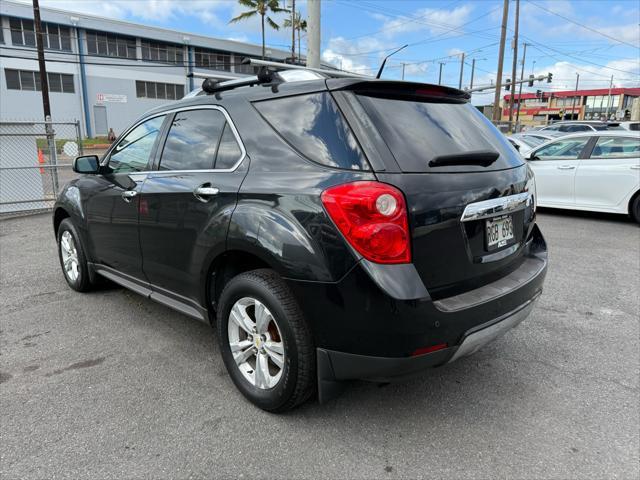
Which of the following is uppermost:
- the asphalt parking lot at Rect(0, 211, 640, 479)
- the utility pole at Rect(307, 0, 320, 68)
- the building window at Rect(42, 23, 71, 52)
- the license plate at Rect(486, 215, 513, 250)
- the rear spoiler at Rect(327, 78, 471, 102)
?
the building window at Rect(42, 23, 71, 52)

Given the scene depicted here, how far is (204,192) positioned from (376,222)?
118 centimetres

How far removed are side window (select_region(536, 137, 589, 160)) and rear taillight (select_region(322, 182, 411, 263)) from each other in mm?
7851

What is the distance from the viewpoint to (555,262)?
5.79 m

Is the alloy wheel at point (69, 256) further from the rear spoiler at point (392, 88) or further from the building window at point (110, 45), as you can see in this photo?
the building window at point (110, 45)

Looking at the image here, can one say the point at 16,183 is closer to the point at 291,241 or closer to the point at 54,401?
the point at 54,401

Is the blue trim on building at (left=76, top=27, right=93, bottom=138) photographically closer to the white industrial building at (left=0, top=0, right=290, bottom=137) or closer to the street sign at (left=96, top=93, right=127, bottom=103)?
the white industrial building at (left=0, top=0, right=290, bottom=137)

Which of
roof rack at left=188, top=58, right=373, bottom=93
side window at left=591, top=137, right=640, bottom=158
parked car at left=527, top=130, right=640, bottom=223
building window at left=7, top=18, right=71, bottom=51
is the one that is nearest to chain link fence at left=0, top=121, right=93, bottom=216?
roof rack at left=188, top=58, right=373, bottom=93

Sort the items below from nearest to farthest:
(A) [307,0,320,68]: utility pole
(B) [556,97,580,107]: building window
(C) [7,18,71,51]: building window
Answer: (A) [307,0,320,68]: utility pole, (C) [7,18,71,51]: building window, (B) [556,97,580,107]: building window

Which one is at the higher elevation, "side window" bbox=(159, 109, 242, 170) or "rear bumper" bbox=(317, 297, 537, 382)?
"side window" bbox=(159, 109, 242, 170)

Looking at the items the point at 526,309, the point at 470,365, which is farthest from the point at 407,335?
the point at 470,365

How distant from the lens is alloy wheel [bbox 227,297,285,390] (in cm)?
258

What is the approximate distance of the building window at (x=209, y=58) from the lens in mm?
44500

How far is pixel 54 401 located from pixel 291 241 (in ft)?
5.89

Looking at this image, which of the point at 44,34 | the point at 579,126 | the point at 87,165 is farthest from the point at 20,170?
the point at 44,34
